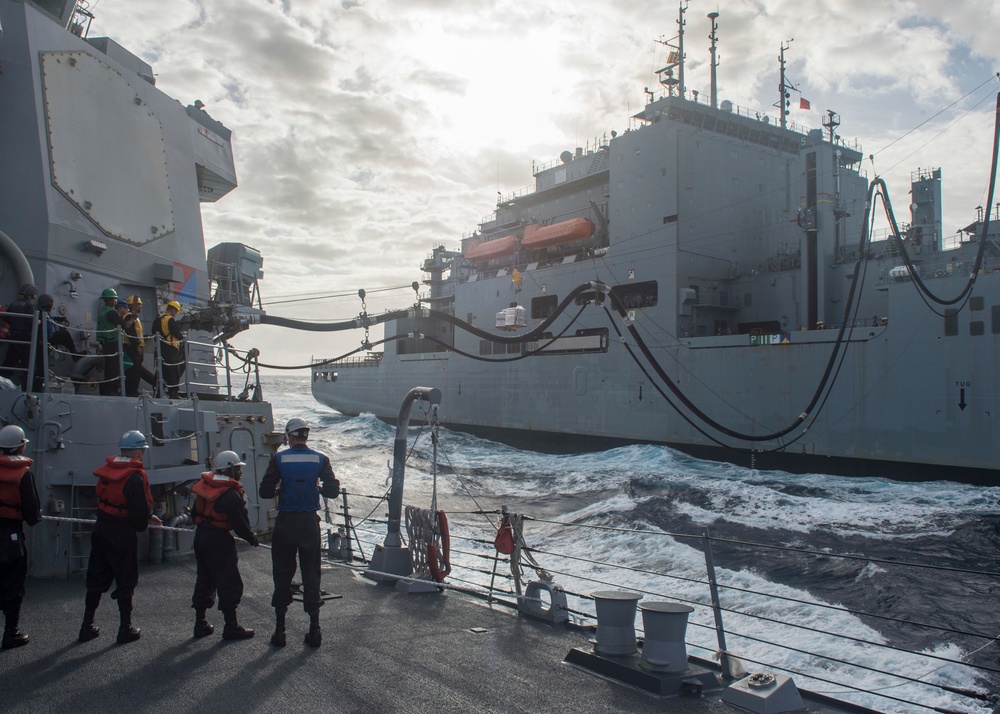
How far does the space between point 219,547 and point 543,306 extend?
21.9 metres

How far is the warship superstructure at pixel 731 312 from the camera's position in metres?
15.3

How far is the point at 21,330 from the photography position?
6.38m

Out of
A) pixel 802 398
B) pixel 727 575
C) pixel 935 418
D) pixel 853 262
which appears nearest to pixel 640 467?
pixel 802 398

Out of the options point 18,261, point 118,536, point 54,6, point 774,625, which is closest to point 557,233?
point 54,6

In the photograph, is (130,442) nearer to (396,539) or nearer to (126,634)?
(126,634)

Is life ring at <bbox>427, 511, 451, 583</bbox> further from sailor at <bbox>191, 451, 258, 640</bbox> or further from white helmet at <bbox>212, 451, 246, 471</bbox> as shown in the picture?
white helmet at <bbox>212, 451, 246, 471</bbox>

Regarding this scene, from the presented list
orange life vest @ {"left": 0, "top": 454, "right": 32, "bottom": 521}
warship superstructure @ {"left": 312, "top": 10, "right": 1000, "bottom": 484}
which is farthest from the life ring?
warship superstructure @ {"left": 312, "top": 10, "right": 1000, "bottom": 484}

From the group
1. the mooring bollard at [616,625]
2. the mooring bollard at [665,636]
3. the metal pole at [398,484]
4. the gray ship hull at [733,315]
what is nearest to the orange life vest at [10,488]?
the metal pole at [398,484]

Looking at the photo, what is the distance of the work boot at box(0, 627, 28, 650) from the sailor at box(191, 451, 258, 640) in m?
0.94

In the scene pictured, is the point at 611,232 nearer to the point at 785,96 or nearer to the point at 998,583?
the point at 785,96

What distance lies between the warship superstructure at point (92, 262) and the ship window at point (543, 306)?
16.4m

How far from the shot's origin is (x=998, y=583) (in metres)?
9.39

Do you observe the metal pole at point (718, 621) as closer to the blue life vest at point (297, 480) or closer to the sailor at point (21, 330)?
the blue life vest at point (297, 480)

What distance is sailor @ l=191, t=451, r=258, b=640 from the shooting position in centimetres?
433
